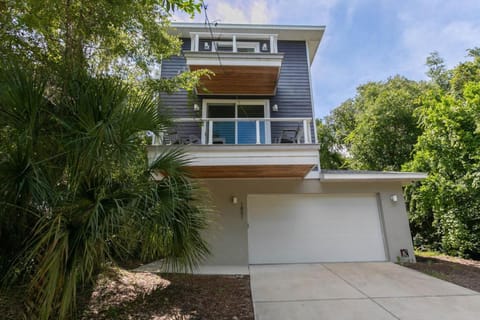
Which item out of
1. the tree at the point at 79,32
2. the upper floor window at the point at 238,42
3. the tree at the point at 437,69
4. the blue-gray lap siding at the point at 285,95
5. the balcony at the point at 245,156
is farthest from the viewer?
the tree at the point at 437,69

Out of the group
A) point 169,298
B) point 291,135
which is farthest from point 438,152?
point 169,298

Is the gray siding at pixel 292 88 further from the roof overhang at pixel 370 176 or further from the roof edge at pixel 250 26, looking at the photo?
the roof overhang at pixel 370 176

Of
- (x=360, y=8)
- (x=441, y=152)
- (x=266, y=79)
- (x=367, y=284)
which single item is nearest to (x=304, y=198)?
(x=367, y=284)

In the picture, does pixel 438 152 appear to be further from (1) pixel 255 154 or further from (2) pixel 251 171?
(1) pixel 255 154

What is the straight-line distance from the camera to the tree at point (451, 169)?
7543mm

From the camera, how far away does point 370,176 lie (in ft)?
Answer: 23.8

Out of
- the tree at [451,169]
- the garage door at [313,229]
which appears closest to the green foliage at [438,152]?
the tree at [451,169]

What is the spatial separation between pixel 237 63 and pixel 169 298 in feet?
21.2

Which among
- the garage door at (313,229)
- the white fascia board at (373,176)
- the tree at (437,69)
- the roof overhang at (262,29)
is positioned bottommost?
the garage door at (313,229)

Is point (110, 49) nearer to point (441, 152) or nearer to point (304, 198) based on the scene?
point (304, 198)

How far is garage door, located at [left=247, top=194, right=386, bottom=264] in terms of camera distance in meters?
7.25

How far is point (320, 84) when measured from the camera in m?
12.0

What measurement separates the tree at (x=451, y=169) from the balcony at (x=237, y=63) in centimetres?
626

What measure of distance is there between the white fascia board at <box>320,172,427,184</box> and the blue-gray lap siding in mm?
1877
